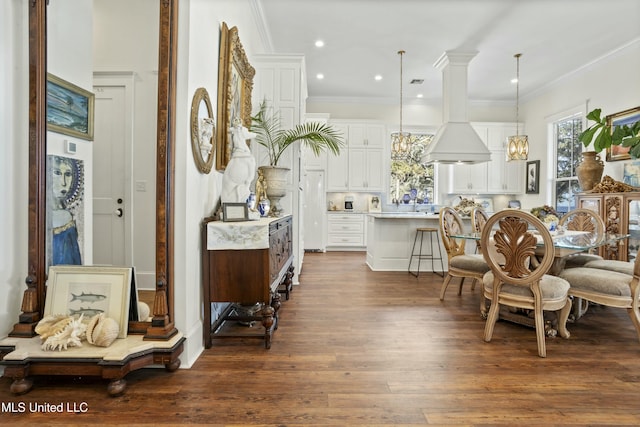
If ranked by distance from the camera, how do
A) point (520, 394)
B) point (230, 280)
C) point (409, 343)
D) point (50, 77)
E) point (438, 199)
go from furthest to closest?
point (438, 199) → point (409, 343) → point (230, 280) → point (50, 77) → point (520, 394)

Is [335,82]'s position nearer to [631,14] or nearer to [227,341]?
[631,14]

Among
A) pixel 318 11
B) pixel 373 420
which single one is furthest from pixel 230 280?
pixel 318 11

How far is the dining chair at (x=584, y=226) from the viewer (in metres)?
3.33

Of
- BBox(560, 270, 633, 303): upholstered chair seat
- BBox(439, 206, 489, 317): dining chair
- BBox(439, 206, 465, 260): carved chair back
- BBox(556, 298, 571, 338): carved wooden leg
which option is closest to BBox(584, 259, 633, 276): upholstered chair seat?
BBox(560, 270, 633, 303): upholstered chair seat

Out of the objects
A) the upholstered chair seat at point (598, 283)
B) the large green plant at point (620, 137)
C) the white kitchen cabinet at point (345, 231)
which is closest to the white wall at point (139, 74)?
the upholstered chair seat at point (598, 283)

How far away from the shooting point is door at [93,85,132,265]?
2127 millimetres

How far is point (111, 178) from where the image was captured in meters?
2.15

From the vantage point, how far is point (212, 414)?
1.66 meters

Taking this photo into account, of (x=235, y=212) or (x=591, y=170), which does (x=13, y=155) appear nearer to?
(x=235, y=212)

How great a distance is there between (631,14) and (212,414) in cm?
595

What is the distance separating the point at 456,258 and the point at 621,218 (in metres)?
2.39

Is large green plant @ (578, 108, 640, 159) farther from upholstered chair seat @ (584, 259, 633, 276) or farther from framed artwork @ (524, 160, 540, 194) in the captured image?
framed artwork @ (524, 160, 540, 194)

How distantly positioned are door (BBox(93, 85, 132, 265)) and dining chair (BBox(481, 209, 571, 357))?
2502 mm

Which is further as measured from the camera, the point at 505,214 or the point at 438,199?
the point at 438,199
